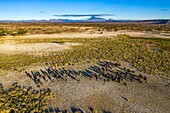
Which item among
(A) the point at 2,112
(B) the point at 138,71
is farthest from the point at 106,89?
(A) the point at 2,112

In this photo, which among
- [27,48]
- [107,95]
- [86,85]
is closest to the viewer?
[107,95]

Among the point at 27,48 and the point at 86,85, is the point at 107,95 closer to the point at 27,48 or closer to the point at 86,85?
the point at 86,85

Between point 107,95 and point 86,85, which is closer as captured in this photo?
point 107,95

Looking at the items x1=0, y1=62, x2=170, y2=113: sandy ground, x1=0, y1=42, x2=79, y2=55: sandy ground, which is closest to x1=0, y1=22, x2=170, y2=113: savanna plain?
x1=0, y1=62, x2=170, y2=113: sandy ground

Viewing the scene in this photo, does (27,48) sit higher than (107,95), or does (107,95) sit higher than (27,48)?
(107,95)

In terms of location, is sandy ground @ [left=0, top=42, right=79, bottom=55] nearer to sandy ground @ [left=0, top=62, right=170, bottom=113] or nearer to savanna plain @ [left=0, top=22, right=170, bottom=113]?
savanna plain @ [left=0, top=22, right=170, bottom=113]

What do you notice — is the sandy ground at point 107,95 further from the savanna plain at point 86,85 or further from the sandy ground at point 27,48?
the sandy ground at point 27,48

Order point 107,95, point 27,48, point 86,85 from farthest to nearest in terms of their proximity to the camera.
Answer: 1. point 27,48
2. point 86,85
3. point 107,95

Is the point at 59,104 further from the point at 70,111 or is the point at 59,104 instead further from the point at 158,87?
the point at 158,87

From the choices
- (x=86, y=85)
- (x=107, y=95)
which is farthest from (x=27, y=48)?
(x=107, y=95)
